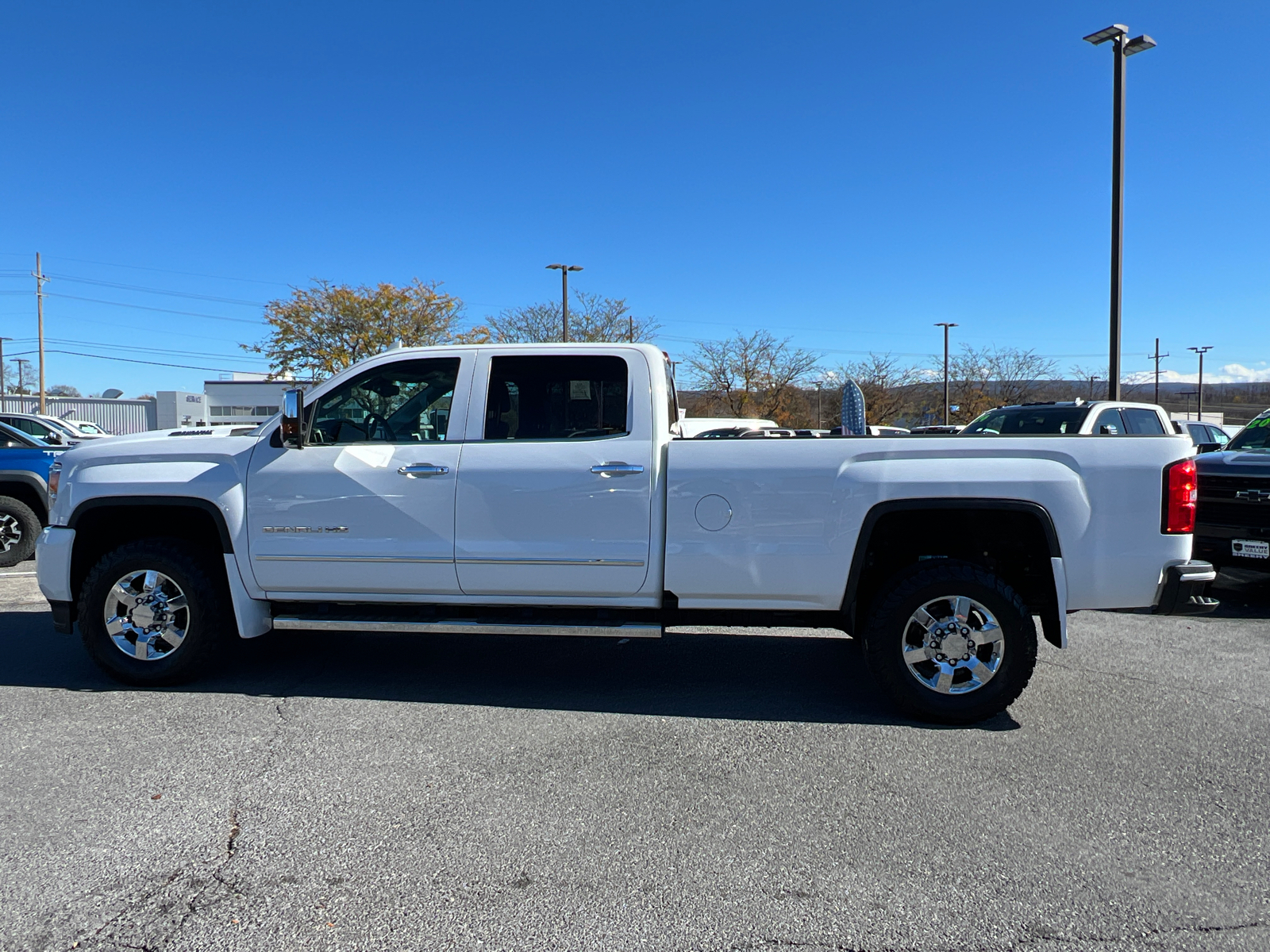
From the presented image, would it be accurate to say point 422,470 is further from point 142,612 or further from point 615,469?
point 142,612

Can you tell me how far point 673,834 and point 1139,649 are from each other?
4387 mm

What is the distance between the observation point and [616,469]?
4680 millimetres

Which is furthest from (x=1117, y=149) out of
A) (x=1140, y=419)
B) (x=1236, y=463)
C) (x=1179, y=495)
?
(x=1179, y=495)

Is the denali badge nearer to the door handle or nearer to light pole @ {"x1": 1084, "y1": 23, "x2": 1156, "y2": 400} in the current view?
the door handle

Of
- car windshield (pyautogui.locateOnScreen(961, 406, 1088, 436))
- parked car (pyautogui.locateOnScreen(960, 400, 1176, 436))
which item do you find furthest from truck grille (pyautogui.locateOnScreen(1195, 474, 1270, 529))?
car windshield (pyautogui.locateOnScreen(961, 406, 1088, 436))

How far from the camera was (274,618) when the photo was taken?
511cm

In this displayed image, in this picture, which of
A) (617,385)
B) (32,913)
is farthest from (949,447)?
(32,913)

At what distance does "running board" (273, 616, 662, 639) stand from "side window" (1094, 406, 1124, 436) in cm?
768

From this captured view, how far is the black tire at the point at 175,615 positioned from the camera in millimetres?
5020

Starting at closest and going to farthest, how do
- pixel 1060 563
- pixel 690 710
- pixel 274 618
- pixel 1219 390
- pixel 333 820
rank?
pixel 333 820
pixel 1060 563
pixel 690 710
pixel 274 618
pixel 1219 390

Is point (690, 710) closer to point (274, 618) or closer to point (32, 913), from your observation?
point (274, 618)

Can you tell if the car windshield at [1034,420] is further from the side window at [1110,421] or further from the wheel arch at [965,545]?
the wheel arch at [965,545]

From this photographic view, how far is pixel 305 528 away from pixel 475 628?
3.65 feet

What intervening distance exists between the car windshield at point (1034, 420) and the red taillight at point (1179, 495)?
6.18m
